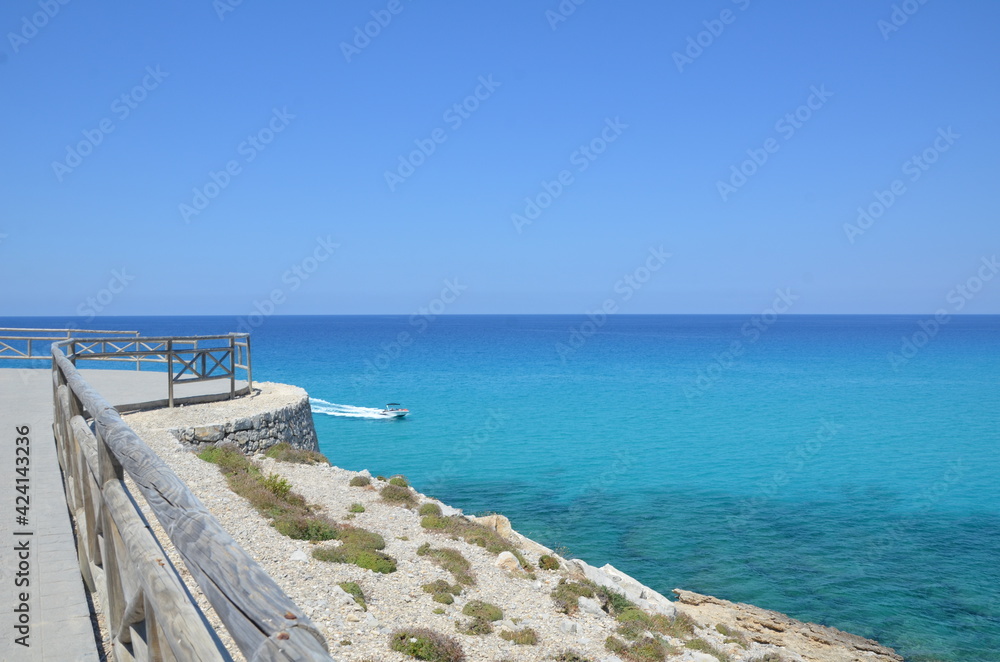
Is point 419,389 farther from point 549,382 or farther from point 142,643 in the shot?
point 142,643

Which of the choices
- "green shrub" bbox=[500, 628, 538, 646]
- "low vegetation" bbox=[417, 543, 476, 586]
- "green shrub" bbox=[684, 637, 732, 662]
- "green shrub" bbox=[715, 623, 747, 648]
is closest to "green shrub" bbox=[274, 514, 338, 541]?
"low vegetation" bbox=[417, 543, 476, 586]

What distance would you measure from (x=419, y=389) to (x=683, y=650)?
45966 mm

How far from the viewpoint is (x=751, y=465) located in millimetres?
31891

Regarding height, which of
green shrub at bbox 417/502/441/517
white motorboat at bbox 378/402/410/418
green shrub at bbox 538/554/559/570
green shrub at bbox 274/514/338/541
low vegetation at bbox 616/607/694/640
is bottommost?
low vegetation at bbox 616/607/694/640

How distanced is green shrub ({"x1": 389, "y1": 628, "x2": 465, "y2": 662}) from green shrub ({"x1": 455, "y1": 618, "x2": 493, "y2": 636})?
0.61 m

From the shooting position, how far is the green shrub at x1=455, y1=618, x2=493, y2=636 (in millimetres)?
9680

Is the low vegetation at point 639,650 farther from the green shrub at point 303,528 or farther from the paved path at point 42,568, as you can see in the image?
the paved path at point 42,568

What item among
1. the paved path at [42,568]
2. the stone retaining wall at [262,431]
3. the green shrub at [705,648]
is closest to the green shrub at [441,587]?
the green shrub at [705,648]

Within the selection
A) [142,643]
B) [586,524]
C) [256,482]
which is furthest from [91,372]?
[142,643]

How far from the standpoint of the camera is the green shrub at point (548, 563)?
45.9 feet

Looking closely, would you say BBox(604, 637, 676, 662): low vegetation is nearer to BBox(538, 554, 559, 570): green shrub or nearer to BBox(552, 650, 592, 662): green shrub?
BBox(552, 650, 592, 662): green shrub

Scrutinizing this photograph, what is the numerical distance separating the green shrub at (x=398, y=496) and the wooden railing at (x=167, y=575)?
39.5ft

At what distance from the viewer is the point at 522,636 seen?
32.1ft

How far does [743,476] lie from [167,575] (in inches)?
1187
